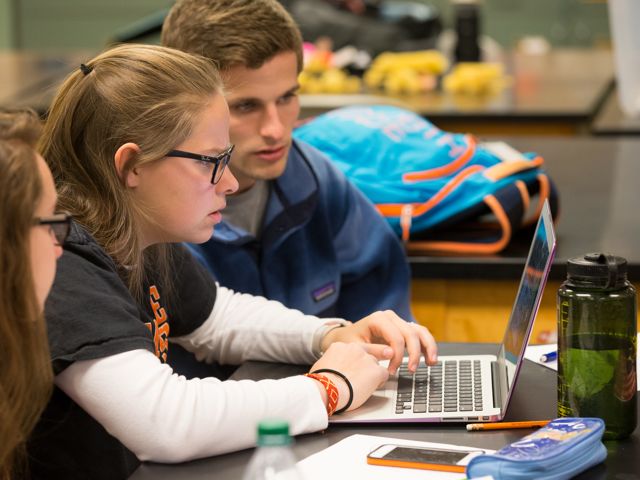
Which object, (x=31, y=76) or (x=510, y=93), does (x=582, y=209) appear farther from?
(x=31, y=76)

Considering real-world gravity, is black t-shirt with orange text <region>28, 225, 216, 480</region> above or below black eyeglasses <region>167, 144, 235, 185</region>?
below

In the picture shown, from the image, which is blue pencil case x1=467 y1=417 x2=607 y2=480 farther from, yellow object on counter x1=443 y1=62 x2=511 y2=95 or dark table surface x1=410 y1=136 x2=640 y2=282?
yellow object on counter x1=443 y1=62 x2=511 y2=95

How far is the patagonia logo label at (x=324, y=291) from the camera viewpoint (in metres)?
1.96

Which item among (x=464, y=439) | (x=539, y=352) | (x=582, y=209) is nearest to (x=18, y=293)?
(x=464, y=439)

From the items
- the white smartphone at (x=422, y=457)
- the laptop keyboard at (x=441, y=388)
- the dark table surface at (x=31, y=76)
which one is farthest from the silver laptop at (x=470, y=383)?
the dark table surface at (x=31, y=76)

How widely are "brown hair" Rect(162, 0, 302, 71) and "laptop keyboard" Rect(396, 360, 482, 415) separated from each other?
626 millimetres

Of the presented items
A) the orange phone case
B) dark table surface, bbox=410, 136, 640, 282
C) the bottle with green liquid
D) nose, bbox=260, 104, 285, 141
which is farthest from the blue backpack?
the orange phone case

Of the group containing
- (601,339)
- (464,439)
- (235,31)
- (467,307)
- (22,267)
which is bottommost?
(467,307)

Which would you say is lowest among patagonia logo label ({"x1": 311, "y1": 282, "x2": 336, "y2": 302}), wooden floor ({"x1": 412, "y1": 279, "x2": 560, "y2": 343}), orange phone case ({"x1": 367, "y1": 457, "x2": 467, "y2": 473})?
wooden floor ({"x1": 412, "y1": 279, "x2": 560, "y2": 343})

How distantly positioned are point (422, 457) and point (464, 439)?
0.33 ft

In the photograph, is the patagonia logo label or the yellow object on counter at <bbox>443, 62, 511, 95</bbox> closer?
the patagonia logo label

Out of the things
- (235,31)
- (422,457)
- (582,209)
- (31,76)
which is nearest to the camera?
(422,457)

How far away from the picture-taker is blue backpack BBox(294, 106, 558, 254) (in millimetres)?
2154

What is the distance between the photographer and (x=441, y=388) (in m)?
1.34
